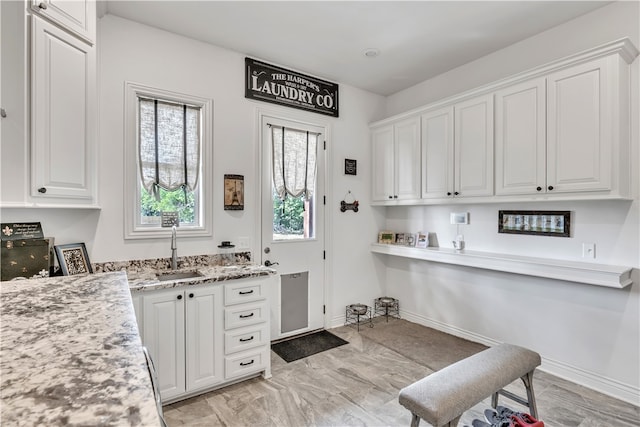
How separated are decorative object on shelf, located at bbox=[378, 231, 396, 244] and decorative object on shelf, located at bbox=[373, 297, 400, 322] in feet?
2.52

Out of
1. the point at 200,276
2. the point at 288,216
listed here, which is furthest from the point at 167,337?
the point at 288,216

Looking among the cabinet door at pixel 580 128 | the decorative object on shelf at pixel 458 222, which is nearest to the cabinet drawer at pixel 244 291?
the decorative object on shelf at pixel 458 222

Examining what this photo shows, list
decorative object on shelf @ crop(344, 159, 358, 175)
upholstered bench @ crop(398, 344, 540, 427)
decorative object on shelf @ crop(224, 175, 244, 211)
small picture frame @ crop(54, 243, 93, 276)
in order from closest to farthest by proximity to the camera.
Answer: upholstered bench @ crop(398, 344, 540, 427) → small picture frame @ crop(54, 243, 93, 276) → decorative object on shelf @ crop(224, 175, 244, 211) → decorative object on shelf @ crop(344, 159, 358, 175)

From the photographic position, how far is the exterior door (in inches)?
135

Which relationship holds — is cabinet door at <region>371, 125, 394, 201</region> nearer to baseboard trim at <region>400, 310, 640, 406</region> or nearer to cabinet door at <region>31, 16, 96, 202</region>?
baseboard trim at <region>400, 310, 640, 406</region>

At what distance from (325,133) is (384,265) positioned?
6.35 ft

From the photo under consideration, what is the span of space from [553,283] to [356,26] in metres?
2.82

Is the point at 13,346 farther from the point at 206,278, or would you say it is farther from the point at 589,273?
the point at 589,273

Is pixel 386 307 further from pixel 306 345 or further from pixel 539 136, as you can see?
pixel 539 136

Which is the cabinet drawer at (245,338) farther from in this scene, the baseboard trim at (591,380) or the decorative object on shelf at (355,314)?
the baseboard trim at (591,380)

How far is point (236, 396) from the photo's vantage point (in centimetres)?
243

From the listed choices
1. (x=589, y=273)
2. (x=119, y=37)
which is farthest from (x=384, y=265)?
(x=119, y=37)

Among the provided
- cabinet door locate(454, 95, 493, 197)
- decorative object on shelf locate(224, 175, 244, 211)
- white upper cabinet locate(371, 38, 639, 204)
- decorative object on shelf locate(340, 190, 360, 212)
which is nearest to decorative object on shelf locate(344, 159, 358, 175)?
decorative object on shelf locate(340, 190, 360, 212)

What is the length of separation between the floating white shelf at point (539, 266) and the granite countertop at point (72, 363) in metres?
2.89
